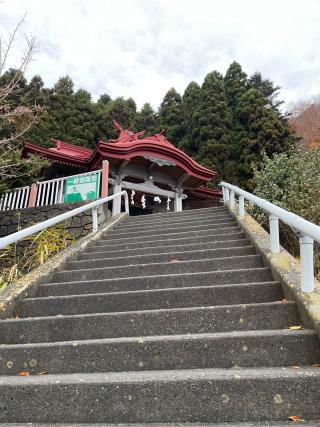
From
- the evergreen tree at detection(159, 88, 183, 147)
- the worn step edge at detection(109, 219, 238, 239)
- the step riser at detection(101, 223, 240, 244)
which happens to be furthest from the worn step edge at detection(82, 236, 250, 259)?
the evergreen tree at detection(159, 88, 183, 147)

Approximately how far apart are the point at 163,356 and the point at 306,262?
3.56 feet

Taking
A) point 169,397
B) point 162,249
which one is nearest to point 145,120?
point 162,249

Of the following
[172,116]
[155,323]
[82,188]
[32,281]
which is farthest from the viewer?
[172,116]

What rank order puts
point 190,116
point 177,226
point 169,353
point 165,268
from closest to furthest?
point 169,353, point 165,268, point 177,226, point 190,116

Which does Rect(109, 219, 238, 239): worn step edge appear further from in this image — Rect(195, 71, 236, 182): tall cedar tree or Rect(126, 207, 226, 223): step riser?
Rect(195, 71, 236, 182): tall cedar tree

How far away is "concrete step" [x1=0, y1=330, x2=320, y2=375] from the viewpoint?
1920mm

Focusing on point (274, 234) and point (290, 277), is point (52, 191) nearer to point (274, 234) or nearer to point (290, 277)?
point (274, 234)

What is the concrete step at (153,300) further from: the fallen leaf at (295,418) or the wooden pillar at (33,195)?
the wooden pillar at (33,195)

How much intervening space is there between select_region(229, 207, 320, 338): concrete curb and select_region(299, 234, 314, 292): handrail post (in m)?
0.05

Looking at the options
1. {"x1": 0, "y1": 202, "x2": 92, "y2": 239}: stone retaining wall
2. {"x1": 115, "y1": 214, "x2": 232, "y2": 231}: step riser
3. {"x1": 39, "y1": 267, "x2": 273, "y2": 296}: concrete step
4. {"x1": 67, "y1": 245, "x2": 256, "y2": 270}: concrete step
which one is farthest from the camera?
{"x1": 0, "y1": 202, "x2": 92, "y2": 239}: stone retaining wall

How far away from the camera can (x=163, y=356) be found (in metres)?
2.04

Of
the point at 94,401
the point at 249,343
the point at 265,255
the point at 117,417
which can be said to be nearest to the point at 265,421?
the point at 249,343

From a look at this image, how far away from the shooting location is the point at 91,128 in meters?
23.5

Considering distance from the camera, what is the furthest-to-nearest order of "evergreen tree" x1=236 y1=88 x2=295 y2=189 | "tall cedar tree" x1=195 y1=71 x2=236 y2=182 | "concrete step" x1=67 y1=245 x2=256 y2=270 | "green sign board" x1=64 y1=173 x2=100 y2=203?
"tall cedar tree" x1=195 y1=71 x2=236 y2=182, "evergreen tree" x1=236 y1=88 x2=295 y2=189, "green sign board" x1=64 y1=173 x2=100 y2=203, "concrete step" x1=67 y1=245 x2=256 y2=270
